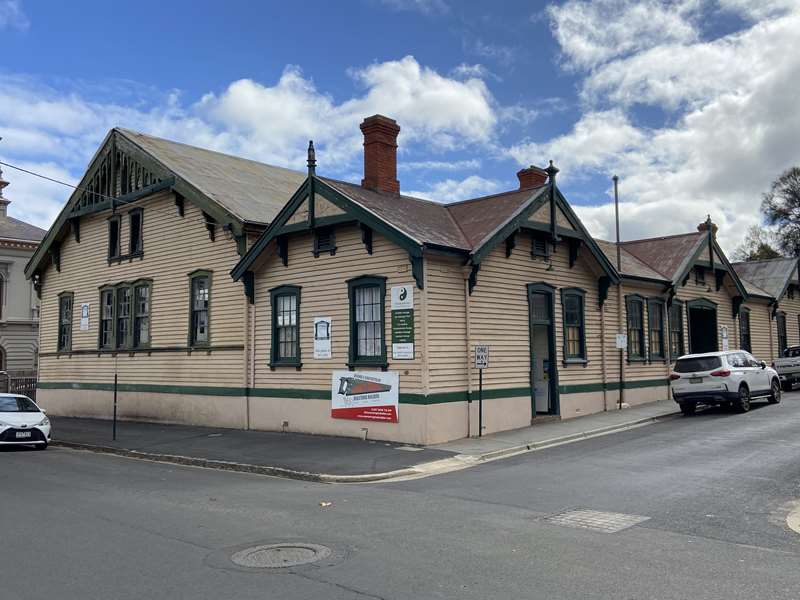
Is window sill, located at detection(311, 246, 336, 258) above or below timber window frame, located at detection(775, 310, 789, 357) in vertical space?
above

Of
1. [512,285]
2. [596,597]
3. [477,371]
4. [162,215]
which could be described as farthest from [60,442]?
[596,597]

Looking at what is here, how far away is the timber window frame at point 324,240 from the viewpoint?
58.4 feet

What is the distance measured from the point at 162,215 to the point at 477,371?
12.2 meters

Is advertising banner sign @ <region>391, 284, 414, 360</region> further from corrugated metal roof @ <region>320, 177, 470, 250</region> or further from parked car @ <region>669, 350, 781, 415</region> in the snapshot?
parked car @ <region>669, 350, 781, 415</region>

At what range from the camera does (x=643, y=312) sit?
23703mm

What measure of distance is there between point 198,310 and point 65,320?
8938mm

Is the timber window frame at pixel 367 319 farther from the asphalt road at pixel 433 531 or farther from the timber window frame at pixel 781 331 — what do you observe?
the timber window frame at pixel 781 331

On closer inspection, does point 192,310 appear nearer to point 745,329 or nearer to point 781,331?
point 745,329

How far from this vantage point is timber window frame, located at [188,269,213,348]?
2131 centimetres

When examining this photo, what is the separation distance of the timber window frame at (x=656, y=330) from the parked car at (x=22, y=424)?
17.9m

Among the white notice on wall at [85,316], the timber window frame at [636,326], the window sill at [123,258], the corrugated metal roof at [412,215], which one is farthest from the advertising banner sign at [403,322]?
the white notice on wall at [85,316]

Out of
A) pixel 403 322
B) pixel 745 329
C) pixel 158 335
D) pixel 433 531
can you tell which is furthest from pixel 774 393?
pixel 158 335

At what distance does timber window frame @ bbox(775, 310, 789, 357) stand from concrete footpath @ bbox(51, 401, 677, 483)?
46.7ft

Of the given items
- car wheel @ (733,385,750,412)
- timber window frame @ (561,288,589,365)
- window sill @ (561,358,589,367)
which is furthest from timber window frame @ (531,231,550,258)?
car wheel @ (733,385,750,412)
